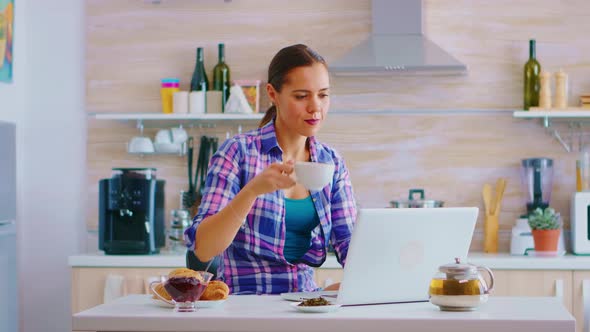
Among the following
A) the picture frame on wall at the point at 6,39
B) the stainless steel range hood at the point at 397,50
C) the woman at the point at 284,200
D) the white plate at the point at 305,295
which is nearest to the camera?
the white plate at the point at 305,295

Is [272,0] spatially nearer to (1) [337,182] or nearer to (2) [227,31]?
(2) [227,31]

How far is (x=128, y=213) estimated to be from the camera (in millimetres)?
4312

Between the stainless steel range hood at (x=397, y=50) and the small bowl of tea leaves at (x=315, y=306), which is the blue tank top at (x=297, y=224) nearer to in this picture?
the small bowl of tea leaves at (x=315, y=306)

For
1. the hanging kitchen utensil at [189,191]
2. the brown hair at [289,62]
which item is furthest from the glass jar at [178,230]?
the brown hair at [289,62]

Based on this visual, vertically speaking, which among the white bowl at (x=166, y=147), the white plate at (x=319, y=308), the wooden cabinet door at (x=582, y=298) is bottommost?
the wooden cabinet door at (x=582, y=298)

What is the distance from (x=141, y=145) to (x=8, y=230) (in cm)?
77

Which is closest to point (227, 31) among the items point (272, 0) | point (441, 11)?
point (272, 0)

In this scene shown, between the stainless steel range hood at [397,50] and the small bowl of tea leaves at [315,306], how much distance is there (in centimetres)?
241

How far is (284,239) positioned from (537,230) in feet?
6.70

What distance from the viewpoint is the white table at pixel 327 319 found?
190 cm

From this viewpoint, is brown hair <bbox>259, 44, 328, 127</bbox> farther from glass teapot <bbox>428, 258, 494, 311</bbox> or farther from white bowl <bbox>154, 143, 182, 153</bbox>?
white bowl <bbox>154, 143, 182, 153</bbox>

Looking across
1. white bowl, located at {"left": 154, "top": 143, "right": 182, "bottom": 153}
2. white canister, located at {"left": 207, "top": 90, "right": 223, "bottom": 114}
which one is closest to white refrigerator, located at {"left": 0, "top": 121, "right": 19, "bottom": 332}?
white bowl, located at {"left": 154, "top": 143, "right": 182, "bottom": 153}

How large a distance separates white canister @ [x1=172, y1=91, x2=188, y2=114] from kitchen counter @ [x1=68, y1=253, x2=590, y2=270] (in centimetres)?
73

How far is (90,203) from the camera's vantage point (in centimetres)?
483
